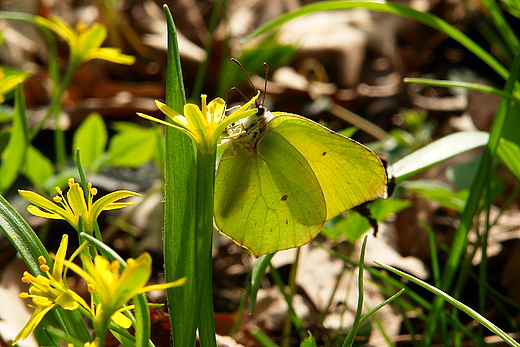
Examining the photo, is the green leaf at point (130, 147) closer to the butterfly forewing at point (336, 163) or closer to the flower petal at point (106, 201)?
the butterfly forewing at point (336, 163)

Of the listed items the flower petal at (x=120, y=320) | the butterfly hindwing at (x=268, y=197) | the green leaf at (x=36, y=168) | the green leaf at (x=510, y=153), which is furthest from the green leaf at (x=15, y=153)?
the green leaf at (x=510, y=153)

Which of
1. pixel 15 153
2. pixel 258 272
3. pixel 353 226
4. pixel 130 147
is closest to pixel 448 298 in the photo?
pixel 258 272

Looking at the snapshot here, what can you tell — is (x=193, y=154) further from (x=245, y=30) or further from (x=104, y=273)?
(x=245, y=30)

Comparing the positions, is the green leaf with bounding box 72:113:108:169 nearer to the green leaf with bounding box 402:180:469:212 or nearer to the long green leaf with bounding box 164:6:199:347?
the long green leaf with bounding box 164:6:199:347

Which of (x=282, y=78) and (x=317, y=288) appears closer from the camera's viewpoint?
(x=317, y=288)

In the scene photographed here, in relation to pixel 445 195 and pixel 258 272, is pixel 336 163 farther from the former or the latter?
pixel 445 195

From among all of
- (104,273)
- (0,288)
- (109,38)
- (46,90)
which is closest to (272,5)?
(109,38)
